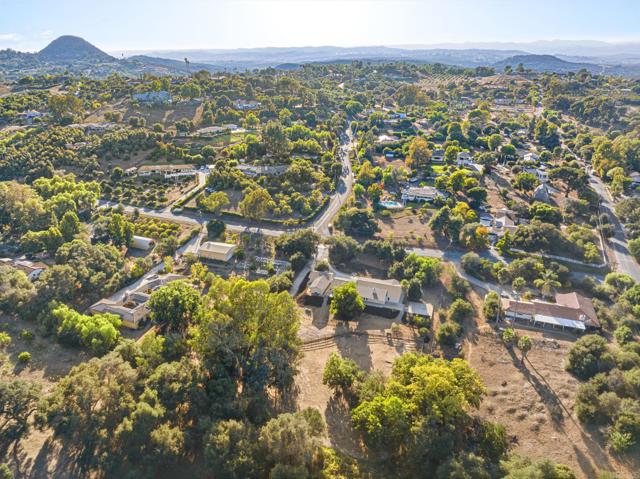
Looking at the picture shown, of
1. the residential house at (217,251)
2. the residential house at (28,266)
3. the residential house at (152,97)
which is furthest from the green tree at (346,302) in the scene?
the residential house at (152,97)

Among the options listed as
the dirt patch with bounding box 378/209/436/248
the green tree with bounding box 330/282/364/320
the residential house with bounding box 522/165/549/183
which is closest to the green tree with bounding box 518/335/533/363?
the green tree with bounding box 330/282/364/320

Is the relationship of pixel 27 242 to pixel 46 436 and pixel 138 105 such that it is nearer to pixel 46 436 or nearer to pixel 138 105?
pixel 46 436

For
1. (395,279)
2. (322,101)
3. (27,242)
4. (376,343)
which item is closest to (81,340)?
(27,242)

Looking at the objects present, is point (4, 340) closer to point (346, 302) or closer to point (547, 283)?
point (346, 302)

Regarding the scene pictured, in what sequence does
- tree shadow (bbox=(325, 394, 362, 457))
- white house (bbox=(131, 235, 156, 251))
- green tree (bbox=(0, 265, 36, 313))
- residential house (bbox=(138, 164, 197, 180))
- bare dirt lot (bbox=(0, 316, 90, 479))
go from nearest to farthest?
1. bare dirt lot (bbox=(0, 316, 90, 479))
2. tree shadow (bbox=(325, 394, 362, 457))
3. green tree (bbox=(0, 265, 36, 313))
4. white house (bbox=(131, 235, 156, 251))
5. residential house (bbox=(138, 164, 197, 180))

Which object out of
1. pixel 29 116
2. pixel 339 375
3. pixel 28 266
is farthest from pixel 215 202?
pixel 29 116

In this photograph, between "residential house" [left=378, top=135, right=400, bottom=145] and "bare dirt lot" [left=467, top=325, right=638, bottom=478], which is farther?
"residential house" [left=378, top=135, right=400, bottom=145]

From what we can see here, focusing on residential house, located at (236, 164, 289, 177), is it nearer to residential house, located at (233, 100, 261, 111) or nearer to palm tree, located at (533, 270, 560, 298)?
palm tree, located at (533, 270, 560, 298)
